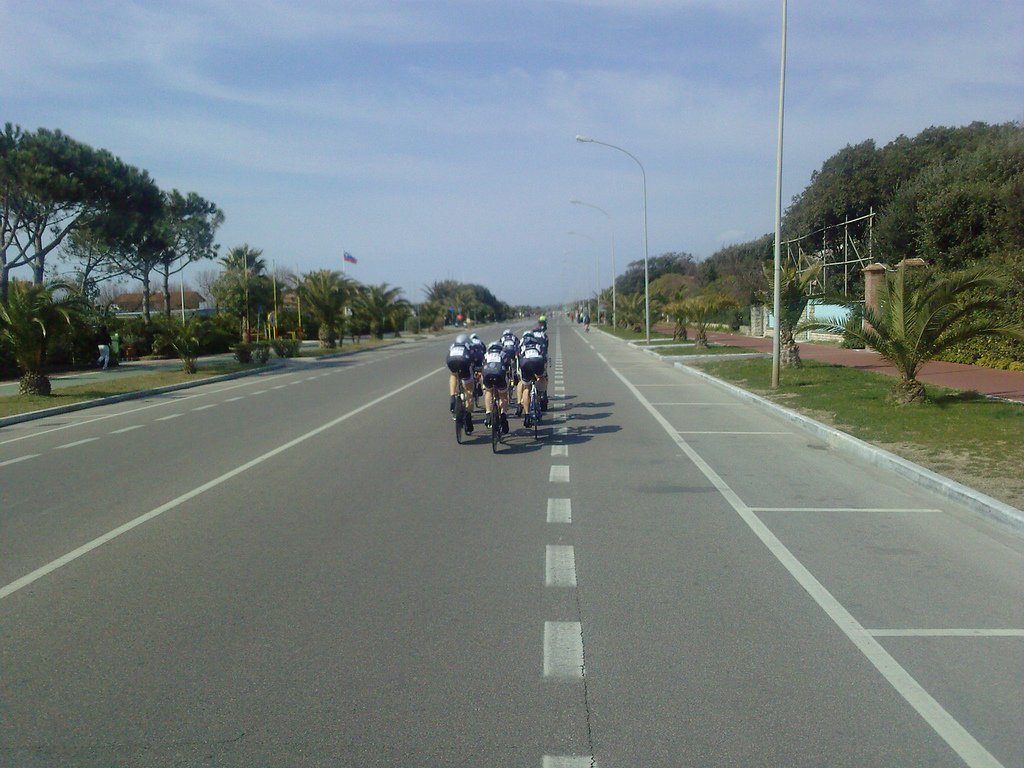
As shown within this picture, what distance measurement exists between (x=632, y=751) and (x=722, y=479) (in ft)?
20.1

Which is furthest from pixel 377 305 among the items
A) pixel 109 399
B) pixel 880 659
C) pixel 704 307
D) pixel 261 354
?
pixel 880 659

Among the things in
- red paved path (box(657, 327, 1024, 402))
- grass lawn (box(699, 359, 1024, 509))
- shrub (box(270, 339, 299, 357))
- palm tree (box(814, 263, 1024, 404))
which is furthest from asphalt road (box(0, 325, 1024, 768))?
shrub (box(270, 339, 299, 357))

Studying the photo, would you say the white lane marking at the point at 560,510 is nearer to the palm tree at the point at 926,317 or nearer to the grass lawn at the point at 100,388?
the palm tree at the point at 926,317

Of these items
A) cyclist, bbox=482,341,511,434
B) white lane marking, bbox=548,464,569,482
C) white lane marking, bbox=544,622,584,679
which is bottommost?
white lane marking, bbox=544,622,584,679

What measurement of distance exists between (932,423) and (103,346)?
28931mm

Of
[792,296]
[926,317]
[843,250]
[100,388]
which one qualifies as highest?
[843,250]

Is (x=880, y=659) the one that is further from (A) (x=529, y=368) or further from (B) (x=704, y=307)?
(B) (x=704, y=307)

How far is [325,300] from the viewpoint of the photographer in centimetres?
4762

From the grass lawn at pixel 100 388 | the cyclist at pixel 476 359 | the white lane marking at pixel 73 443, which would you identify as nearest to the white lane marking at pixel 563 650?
the cyclist at pixel 476 359

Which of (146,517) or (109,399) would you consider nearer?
(146,517)

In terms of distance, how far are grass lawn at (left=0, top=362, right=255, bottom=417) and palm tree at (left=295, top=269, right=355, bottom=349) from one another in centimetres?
1637

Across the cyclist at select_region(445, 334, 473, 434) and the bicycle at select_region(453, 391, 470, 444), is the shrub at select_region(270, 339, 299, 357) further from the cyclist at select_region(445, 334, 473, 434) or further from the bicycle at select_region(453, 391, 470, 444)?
the bicycle at select_region(453, 391, 470, 444)

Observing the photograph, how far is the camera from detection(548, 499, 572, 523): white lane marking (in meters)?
7.61

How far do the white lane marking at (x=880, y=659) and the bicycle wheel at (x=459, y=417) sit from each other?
15.6ft
